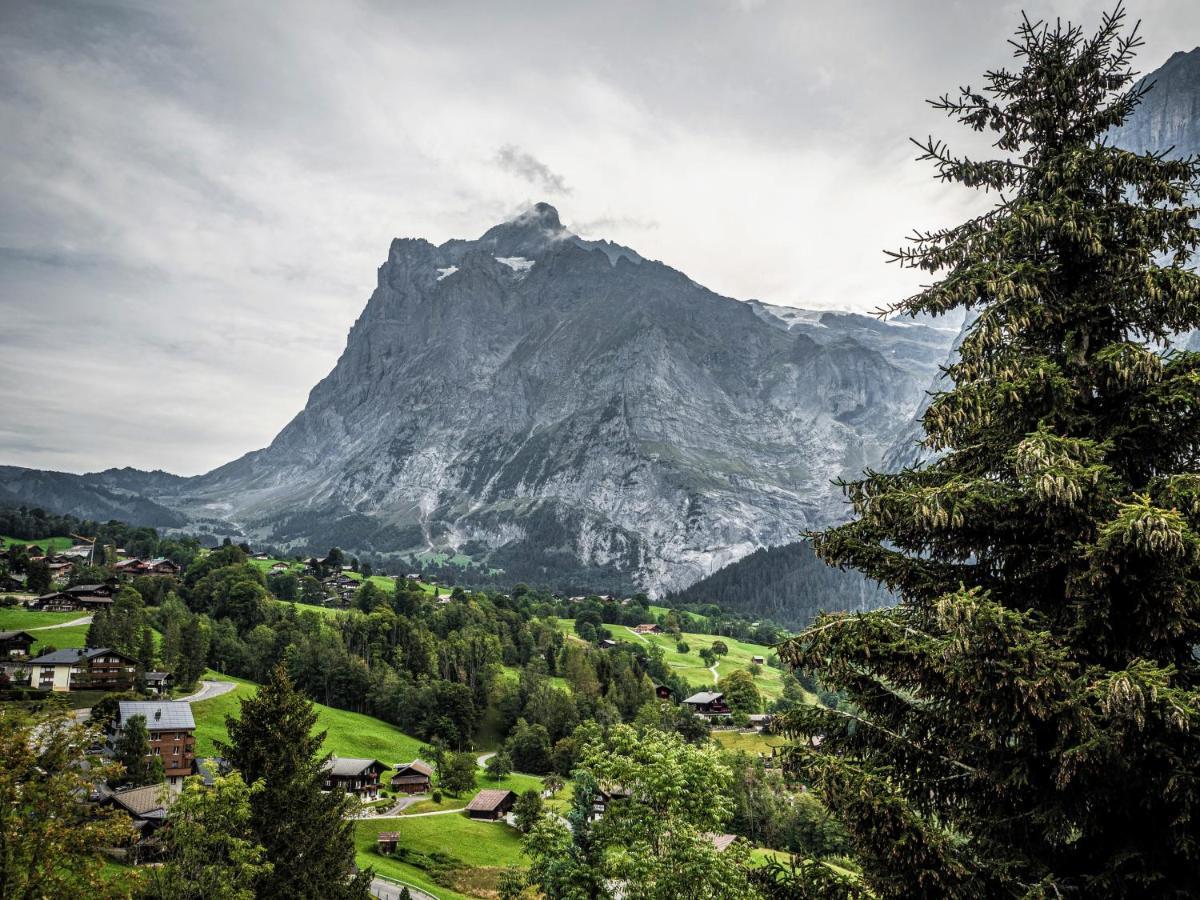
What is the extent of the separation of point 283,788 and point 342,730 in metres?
80.1

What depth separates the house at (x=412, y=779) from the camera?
A: 92688 millimetres

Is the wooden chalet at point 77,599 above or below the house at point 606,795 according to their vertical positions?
below

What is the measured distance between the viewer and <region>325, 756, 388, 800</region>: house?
85.6 meters

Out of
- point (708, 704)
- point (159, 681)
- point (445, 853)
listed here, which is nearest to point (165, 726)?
point (445, 853)

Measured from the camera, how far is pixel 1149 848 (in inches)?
353

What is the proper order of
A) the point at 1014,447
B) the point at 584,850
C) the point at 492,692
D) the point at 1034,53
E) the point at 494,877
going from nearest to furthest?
the point at 1014,447 → the point at 1034,53 → the point at 584,850 → the point at 494,877 → the point at 492,692

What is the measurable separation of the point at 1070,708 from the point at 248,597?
159 m

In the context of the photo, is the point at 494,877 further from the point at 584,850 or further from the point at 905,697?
the point at 905,697

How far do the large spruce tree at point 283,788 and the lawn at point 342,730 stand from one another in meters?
55.4

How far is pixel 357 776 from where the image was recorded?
285 feet

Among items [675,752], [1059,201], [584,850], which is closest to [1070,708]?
[1059,201]

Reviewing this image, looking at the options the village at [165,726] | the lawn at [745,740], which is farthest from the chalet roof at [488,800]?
the lawn at [745,740]

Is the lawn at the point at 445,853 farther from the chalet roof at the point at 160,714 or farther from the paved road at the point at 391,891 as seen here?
the chalet roof at the point at 160,714

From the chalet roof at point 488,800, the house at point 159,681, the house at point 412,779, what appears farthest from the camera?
the house at point 159,681
